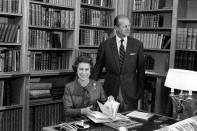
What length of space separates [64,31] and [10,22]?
85 centimetres

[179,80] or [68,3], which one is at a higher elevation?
[68,3]

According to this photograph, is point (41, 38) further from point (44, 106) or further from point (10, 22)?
point (44, 106)

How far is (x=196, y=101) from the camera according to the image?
2268 millimetres

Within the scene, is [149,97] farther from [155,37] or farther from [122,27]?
[122,27]

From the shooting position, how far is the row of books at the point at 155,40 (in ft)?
14.0

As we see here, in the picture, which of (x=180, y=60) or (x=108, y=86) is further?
(x=180, y=60)

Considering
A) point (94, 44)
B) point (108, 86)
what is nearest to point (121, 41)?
point (108, 86)

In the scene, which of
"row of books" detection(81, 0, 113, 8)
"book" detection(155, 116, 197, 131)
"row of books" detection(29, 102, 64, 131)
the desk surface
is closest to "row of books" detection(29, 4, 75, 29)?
"row of books" detection(81, 0, 113, 8)

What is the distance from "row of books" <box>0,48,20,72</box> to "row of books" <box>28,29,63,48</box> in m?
0.25

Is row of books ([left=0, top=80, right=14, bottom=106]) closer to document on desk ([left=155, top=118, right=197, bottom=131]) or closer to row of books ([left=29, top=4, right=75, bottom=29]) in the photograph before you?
row of books ([left=29, top=4, right=75, bottom=29])

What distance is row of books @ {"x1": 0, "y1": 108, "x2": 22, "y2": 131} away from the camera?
333cm

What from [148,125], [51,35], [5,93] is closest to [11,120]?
[5,93]

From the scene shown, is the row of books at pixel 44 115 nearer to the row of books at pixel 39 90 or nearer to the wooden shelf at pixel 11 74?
the row of books at pixel 39 90

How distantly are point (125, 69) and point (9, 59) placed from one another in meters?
1.44
